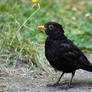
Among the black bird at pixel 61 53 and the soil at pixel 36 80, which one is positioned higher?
the black bird at pixel 61 53

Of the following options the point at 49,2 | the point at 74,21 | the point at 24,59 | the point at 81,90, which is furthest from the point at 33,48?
the point at 49,2

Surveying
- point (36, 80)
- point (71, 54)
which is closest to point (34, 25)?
point (36, 80)

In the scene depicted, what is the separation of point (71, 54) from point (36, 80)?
819 millimetres

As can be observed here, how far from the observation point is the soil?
611 cm

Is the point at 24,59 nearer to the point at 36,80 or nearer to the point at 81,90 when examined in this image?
the point at 36,80

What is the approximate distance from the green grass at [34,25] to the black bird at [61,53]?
681mm

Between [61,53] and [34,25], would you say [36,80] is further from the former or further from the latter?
[34,25]

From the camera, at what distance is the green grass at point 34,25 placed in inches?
284

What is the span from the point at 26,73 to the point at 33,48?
1.99ft

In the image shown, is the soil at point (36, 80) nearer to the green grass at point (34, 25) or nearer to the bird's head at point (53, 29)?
the green grass at point (34, 25)

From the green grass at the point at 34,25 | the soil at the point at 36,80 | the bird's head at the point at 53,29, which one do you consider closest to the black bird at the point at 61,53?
the bird's head at the point at 53,29

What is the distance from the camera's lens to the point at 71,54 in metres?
6.20

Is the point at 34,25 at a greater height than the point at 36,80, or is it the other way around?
the point at 34,25

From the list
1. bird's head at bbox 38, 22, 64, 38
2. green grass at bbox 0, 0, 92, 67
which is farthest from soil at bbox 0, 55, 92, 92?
bird's head at bbox 38, 22, 64, 38
